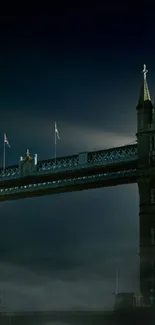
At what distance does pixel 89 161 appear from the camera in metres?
50.8

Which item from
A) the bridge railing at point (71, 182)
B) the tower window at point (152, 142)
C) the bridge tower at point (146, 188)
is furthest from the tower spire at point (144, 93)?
Result: the bridge railing at point (71, 182)

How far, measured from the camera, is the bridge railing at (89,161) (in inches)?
1924

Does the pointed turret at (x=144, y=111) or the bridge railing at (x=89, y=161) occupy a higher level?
the pointed turret at (x=144, y=111)

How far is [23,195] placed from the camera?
2179 inches

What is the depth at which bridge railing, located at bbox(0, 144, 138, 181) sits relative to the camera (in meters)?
48.9

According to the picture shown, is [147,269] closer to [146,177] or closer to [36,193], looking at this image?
[146,177]

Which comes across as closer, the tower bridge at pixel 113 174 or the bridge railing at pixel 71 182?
the tower bridge at pixel 113 174

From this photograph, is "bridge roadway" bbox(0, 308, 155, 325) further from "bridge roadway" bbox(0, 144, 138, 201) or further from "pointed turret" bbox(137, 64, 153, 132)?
"pointed turret" bbox(137, 64, 153, 132)

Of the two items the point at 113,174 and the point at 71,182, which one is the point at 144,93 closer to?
the point at 113,174

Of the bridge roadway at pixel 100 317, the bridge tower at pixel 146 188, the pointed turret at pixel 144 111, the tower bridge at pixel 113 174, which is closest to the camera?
the bridge roadway at pixel 100 317

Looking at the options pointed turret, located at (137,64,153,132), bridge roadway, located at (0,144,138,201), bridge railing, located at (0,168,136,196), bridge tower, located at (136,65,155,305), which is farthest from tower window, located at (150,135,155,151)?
bridge railing, located at (0,168,136,196)

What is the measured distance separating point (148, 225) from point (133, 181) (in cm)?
408

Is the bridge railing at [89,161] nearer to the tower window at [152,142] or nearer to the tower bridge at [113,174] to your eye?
the tower bridge at [113,174]

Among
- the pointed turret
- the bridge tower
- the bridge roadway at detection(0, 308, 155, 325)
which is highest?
the pointed turret
